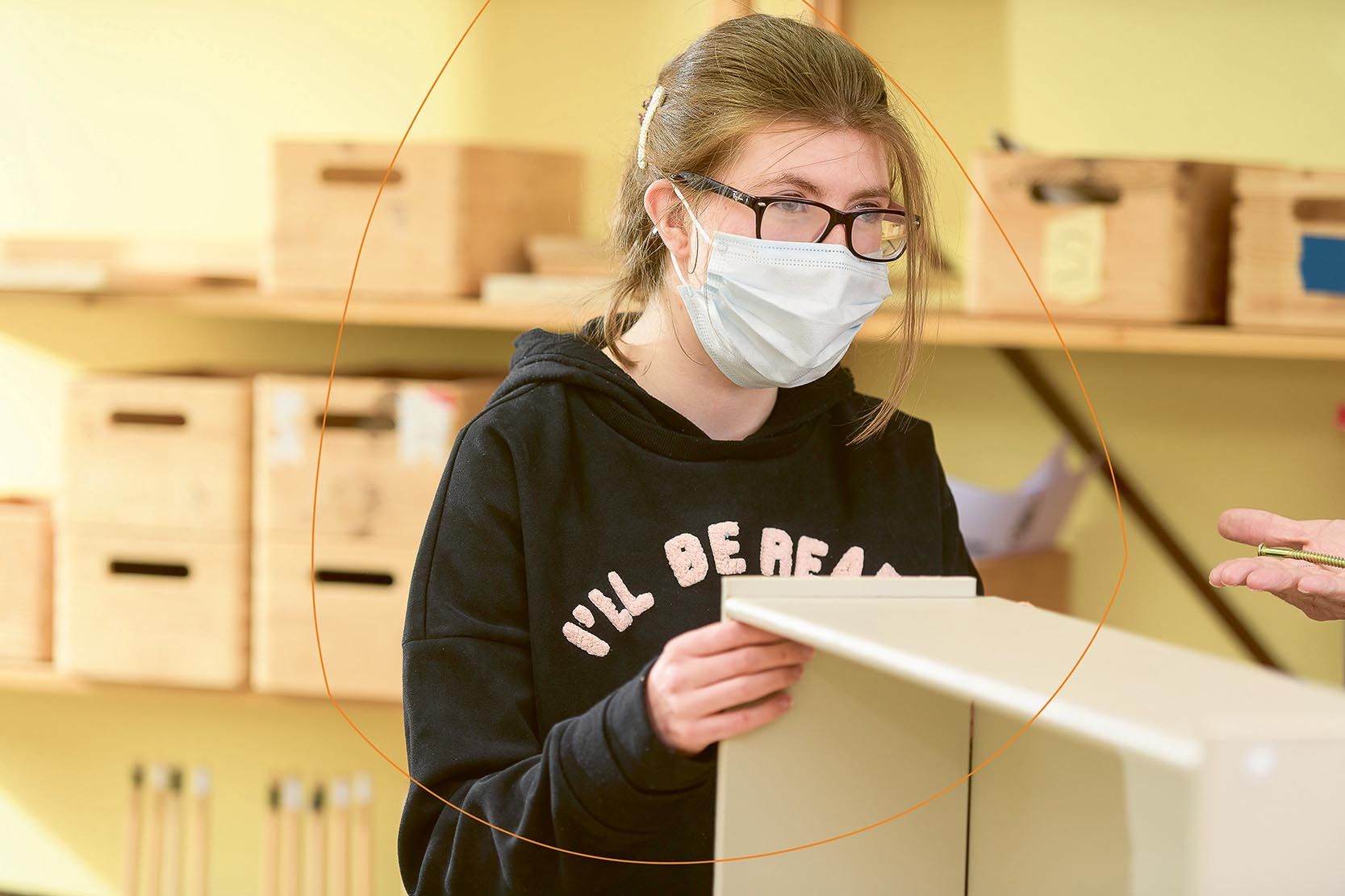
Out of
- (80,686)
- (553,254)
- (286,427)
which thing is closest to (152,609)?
(80,686)

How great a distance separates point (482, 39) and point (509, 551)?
23 cm

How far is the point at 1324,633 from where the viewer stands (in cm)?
75

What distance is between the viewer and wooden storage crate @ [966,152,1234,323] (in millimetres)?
1067

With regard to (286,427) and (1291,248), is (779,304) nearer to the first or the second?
(1291,248)

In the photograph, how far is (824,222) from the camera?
52 centimetres

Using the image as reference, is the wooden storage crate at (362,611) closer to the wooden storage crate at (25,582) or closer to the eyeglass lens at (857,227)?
the eyeglass lens at (857,227)

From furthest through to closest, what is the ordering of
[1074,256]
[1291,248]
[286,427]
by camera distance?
[286,427]
[1291,248]
[1074,256]

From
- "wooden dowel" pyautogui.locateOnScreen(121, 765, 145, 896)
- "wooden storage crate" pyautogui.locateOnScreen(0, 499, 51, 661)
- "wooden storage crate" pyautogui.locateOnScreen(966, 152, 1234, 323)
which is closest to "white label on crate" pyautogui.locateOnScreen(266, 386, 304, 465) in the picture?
"wooden storage crate" pyautogui.locateOnScreen(0, 499, 51, 661)

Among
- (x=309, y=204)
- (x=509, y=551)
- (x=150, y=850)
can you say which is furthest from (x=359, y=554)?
(x=150, y=850)

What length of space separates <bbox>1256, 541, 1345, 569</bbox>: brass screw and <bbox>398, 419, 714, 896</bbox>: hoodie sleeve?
0.30 meters

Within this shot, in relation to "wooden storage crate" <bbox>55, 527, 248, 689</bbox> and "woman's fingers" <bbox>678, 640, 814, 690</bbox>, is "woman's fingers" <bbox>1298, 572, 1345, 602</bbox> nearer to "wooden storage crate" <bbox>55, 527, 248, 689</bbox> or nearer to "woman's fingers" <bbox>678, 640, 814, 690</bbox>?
"woman's fingers" <bbox>678, 640, 814, 690</bbox>

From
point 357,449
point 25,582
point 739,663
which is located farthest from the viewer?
point 25,582

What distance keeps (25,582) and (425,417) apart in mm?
678

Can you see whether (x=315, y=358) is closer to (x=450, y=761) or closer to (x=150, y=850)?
(x=150, y=850)
